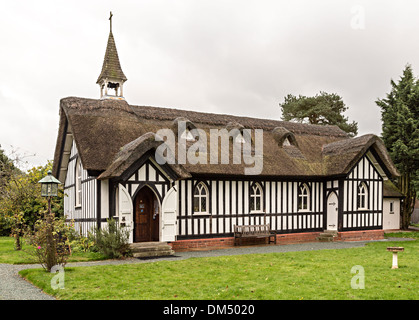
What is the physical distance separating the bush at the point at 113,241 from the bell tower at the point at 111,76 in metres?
7.44

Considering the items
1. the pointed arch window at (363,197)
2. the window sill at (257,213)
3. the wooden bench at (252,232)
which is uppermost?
the pointed arch window at (363,197)

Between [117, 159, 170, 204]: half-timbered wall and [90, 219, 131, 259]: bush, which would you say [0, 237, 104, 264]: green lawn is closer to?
[90, 219, 131, 259]: bush

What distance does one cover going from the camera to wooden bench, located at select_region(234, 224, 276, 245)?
18.9 m

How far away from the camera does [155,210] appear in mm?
17281

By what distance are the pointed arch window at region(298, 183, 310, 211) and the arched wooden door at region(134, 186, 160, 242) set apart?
798 cm

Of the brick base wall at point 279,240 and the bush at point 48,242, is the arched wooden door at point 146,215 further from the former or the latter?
the bush at point 48,242

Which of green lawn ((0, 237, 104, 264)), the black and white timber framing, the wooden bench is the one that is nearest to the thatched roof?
the black and white timber framing

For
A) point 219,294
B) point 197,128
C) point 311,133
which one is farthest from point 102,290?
point 311,133

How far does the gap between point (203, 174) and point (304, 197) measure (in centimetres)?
647

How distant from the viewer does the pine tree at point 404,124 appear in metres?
27.3

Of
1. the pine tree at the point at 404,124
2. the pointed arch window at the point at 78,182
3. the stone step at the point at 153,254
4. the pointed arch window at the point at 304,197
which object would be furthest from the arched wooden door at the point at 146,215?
the pine tree at the point at 404,124

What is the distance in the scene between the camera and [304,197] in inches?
851

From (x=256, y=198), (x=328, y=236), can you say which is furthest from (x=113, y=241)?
(x=328, y=236)

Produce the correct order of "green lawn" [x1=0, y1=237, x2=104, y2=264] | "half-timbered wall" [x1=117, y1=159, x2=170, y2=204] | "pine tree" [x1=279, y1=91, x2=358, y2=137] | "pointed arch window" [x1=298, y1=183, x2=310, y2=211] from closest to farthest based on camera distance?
"green lawn" [x1=0, y1=237, x2=104, y2=264] → "half-timbered wall" [x1=117, y1=159, x2=170, y2=204] → "pointed arch window" [x1=298, y1=183, x2=310, y2=211] → "pine tree" [x1=279, y1=91, x2=358, y2=137]
